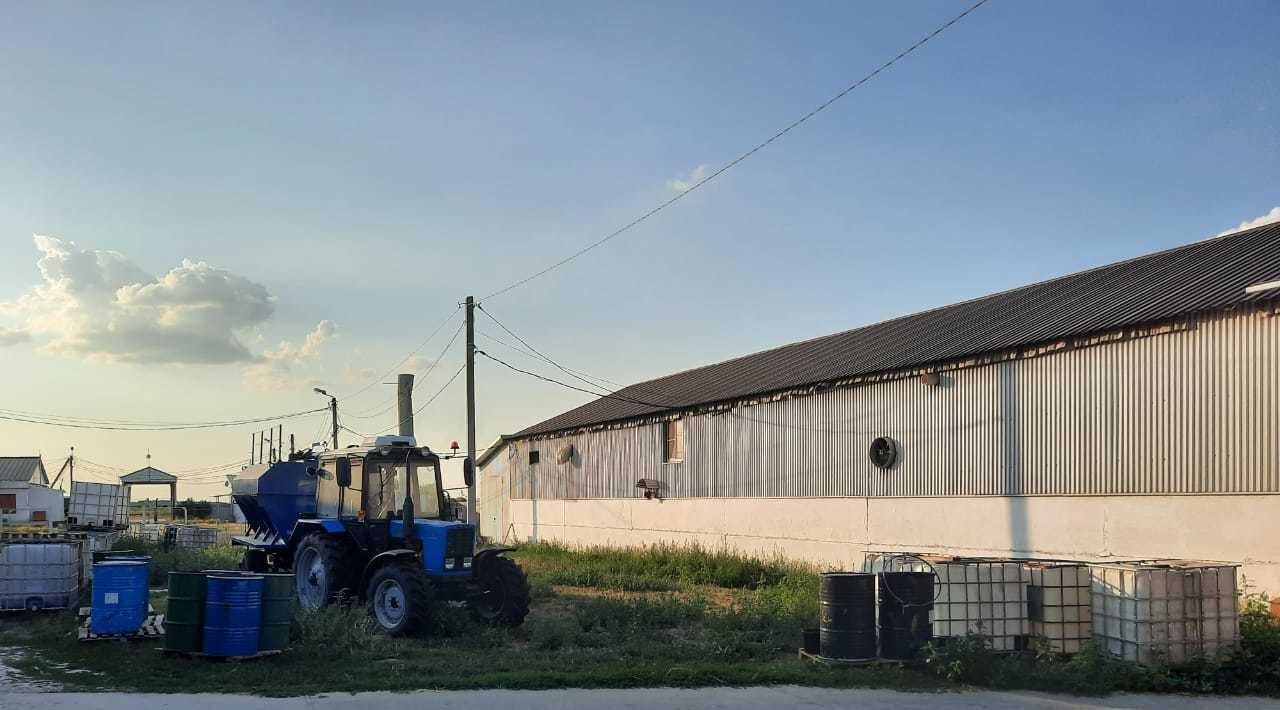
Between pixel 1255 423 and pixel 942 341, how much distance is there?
26.3 feet

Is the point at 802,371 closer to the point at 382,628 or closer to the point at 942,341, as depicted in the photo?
the point at 942,341

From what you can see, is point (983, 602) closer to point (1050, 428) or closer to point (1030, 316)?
point (1050, 428)

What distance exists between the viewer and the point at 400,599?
561 inches

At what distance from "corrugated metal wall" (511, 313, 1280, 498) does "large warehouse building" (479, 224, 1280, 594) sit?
0.03 meters

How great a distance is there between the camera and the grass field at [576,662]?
36.8 ft

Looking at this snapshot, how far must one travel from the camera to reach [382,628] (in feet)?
47.2

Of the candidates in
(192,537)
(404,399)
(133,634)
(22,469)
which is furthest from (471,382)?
(22,469)

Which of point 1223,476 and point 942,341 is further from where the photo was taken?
point 942,341

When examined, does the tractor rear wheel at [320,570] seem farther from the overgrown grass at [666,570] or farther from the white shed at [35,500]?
the white shed at [35,500]

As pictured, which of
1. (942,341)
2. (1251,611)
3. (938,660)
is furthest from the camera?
(942,341)

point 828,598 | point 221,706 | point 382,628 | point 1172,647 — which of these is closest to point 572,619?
point 382,628

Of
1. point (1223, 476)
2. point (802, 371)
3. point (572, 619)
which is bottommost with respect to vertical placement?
point (572, 619)

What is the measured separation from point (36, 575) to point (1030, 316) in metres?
17.6

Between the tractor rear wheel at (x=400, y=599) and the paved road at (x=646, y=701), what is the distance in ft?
11.1
